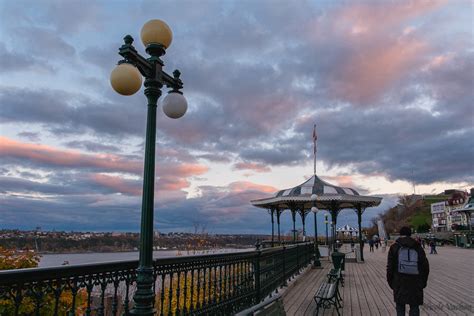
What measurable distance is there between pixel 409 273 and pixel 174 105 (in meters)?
4.53

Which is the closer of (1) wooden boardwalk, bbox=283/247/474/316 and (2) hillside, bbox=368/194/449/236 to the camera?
(1) wooden boardwalk, bbox=283/247/474/316

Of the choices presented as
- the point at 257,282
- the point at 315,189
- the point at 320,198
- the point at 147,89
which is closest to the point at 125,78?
the point at 147,89

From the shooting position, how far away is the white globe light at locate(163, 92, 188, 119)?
4.84 metres

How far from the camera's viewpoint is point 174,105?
4867 mm

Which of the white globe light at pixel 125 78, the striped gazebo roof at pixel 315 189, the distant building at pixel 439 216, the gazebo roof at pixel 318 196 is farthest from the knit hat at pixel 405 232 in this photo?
the distant building at pixel 439 216

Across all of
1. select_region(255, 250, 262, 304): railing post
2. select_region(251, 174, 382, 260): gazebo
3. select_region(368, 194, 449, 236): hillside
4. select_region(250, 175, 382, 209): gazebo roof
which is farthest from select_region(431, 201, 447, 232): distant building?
select_region(255, 250, 262, 304): railing post

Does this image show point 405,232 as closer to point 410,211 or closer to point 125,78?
point 125,78

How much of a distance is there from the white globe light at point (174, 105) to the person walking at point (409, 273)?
13.6 feet

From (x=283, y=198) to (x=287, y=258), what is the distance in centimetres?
945

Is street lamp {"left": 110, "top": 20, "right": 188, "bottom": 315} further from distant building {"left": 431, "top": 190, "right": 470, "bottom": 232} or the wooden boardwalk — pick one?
distant building {"left": 431, "top": 190, "right": 470, "bottom": 232}

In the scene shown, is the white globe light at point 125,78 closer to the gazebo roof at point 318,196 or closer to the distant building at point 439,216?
the gazebo roof at point 318,196

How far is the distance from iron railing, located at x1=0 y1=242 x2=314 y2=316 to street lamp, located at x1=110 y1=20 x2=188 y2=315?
0.86 ft

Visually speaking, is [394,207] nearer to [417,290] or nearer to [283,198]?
[283,198]

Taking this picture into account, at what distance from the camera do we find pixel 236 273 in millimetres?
6918
